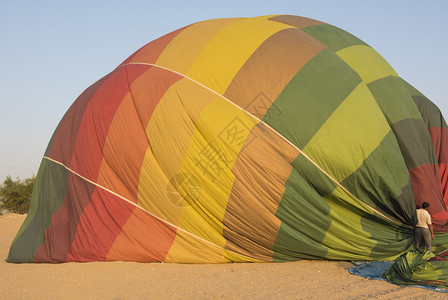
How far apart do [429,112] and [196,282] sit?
5320mm

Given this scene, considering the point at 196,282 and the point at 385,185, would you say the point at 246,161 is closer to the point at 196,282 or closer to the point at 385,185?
the point at 196,282

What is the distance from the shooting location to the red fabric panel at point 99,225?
7.13m

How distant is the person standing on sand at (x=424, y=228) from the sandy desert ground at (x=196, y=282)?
44.4 inches

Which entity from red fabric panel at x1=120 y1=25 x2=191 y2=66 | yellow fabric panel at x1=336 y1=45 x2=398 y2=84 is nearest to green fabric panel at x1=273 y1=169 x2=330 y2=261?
yellow fabric panel at x1=336 y1=45 x2=398 y2=84

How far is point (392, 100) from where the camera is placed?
23.8ft

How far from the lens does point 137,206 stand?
714cm

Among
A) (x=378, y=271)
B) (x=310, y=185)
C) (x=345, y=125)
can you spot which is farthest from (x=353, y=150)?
Result: (x=378, y=271)

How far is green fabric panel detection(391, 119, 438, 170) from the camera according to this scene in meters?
6.91

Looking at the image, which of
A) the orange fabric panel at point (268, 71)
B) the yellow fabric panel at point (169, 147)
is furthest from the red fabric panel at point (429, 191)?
the yellow fabric panel at point (169, 147)

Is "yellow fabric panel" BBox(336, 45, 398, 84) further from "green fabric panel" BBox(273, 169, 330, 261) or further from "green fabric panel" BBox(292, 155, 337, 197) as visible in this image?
"green fabric panel" BBox(273, 169, 330, 261)

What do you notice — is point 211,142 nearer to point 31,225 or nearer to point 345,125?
point 345,125

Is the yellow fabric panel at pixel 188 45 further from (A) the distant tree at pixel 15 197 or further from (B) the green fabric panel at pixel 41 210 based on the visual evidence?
(A) the distant tree at pixel 15 197

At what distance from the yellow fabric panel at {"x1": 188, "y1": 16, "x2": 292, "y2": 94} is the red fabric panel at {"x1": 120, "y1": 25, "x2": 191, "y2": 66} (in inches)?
39.0

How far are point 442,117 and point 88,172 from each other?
253 inches
